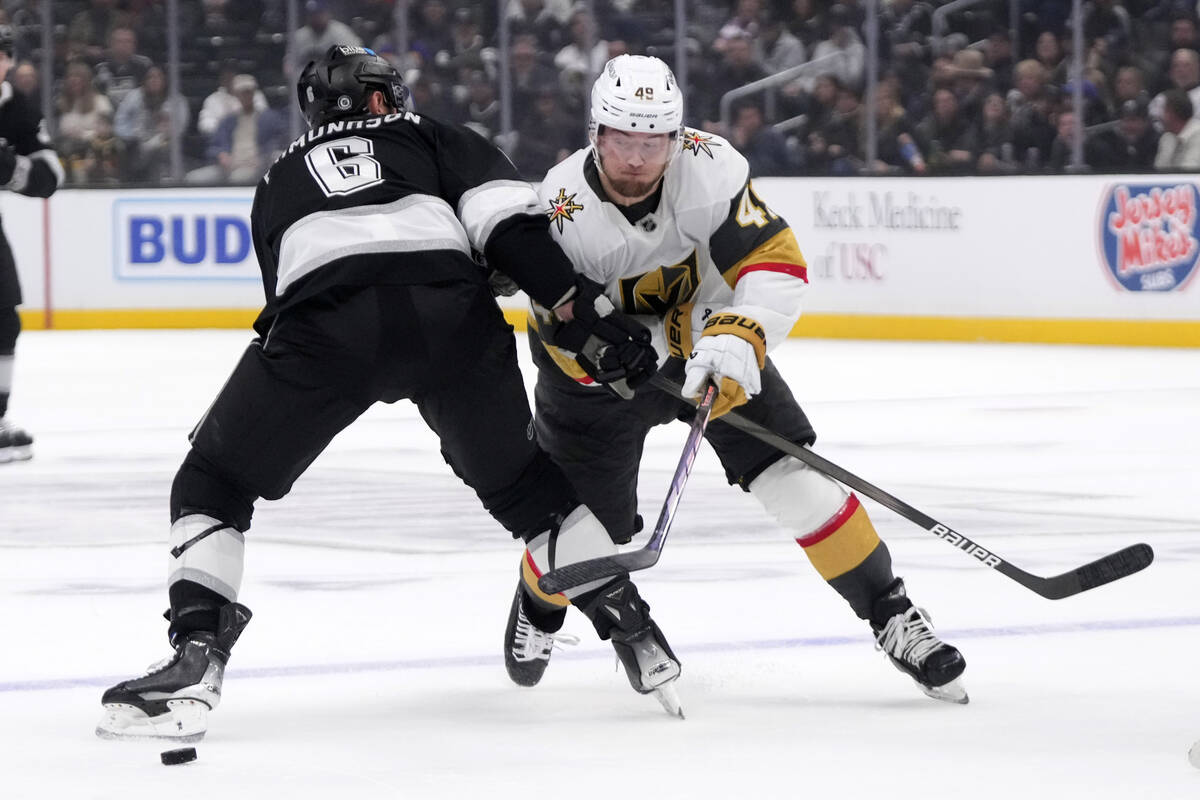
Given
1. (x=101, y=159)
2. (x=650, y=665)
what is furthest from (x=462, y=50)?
(x=650, y=665)

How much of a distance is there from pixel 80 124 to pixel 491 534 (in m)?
7.88

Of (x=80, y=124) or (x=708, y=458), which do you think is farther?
(x=80, y=124)

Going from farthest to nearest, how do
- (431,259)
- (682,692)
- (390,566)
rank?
(390,566) < (682,692) < (431,259)

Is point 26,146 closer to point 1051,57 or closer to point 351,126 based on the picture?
point 351,126

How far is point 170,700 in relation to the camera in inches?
114

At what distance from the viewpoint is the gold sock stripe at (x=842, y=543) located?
3289mm

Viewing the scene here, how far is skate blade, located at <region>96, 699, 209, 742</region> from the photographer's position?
2891 millimetres

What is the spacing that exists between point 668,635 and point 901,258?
22.2 feet

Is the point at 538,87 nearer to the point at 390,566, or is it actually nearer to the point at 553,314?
the point at 390,566

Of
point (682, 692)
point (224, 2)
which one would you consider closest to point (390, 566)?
point (682, 692)

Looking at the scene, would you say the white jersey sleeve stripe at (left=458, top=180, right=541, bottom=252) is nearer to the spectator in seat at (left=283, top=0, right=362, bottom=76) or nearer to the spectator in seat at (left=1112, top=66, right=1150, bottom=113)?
the spectator in seat at (left=1112, top=66, right=1150, bottom=113)

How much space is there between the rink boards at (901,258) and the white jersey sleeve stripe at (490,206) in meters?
6.91

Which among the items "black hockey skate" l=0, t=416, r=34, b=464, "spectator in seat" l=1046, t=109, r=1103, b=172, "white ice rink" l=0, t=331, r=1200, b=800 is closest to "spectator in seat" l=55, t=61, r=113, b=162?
"spectator in seat" l=1046, t=109, r=1103, b=172

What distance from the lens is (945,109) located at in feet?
34.2
